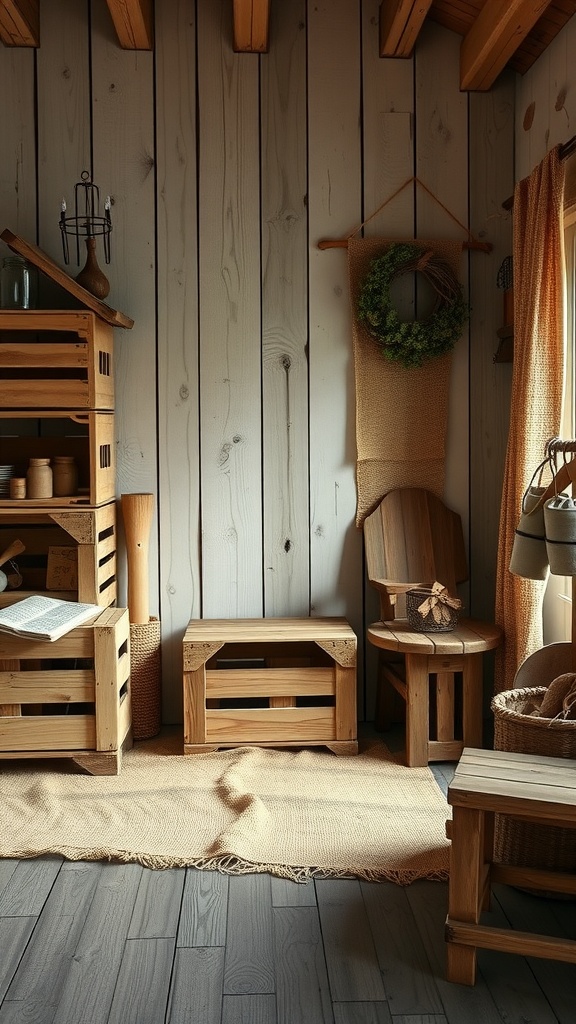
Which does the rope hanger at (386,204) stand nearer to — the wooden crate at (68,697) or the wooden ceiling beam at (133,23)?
the wooden ceiling beam at (133,23)

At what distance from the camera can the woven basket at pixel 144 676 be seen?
152 inches

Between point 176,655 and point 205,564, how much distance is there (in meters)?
0.40

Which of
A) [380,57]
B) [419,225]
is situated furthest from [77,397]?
[380,57]

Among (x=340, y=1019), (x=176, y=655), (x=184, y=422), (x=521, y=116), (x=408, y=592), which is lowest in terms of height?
(x=340, y=1019)

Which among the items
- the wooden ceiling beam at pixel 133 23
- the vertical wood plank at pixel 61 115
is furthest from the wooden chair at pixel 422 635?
the wooden ceiling beam at pixel 133 23

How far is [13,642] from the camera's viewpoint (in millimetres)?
3400

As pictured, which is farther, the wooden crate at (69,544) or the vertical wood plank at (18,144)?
the vertical wood plank at (18,144)

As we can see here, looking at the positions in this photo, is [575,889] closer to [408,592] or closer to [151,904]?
[151,904]

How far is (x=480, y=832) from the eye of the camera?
7.40 ft

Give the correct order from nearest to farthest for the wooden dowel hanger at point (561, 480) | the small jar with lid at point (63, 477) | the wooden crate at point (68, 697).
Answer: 1. the wooden dowel hanger at point (561, 480)
2. the wooden crate at point (68, 697)
3. the small jar with lid at point (63, 477)

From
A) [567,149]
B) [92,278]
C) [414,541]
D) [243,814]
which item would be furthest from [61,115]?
[243,814]

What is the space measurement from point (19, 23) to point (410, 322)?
1.86 metres

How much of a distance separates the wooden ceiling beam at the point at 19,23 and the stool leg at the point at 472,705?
114 inches

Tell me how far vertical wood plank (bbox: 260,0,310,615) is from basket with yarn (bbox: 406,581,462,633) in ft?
2.00
